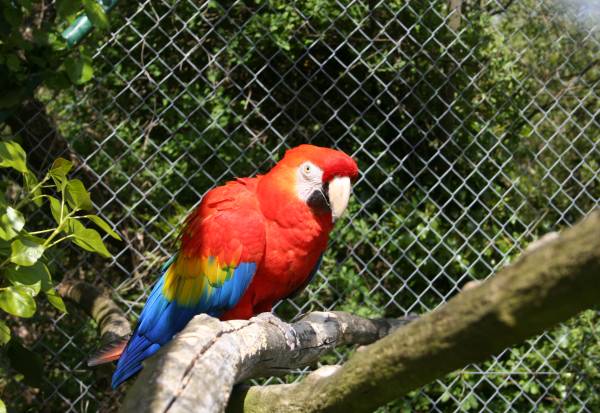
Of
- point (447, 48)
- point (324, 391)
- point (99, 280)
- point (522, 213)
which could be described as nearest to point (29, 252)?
point (324, 391)

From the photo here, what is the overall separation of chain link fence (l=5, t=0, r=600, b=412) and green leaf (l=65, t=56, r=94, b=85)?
0.87 feet

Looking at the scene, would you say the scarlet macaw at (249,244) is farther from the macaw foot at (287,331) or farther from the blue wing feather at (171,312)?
the macaw foot at (287,331)

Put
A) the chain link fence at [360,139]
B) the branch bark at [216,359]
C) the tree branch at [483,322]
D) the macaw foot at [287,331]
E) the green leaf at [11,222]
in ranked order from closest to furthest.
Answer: the tree branch at [483,322]
the branch bark at [216,359]
the green leaf at [11,222]
the macaw foot at [287,331]
the chain link fence at [360,139]

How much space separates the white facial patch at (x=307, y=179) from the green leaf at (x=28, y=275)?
2.45 feet

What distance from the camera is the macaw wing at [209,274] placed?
1.65 meters

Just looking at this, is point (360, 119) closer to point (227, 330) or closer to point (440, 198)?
point (440, 198)

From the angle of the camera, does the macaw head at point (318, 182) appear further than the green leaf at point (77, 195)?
Yes

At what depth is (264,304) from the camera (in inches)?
72.0

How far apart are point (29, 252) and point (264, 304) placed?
850mm

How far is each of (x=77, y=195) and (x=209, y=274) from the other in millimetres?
525

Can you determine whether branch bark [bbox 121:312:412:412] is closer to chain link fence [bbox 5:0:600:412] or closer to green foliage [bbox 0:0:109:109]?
chain link fence [bbox 5:0:600:412]

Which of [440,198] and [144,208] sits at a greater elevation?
[144,208]

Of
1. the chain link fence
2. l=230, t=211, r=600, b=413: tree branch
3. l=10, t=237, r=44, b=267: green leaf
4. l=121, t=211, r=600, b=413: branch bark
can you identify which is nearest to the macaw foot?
l=121, t=211, r=600, b=413: branch bark

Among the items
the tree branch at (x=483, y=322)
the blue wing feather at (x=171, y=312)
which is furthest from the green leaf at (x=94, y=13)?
the tree branch at (x=483, y=322)
